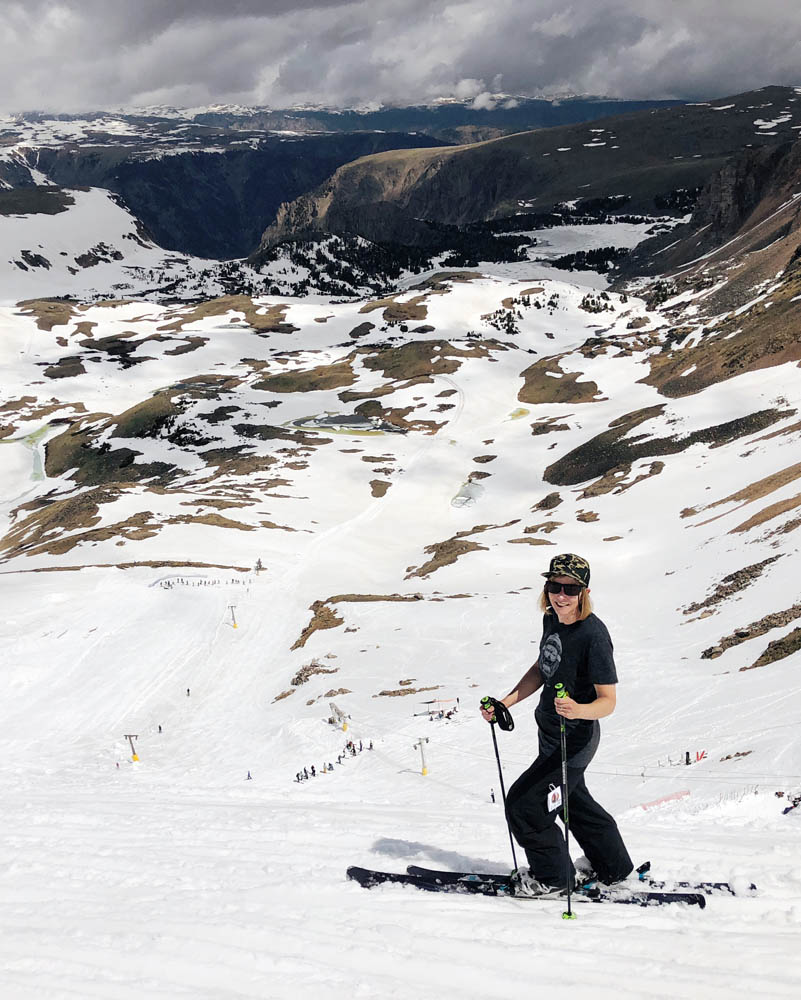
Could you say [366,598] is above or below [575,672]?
above

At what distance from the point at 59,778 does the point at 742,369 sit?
294ft

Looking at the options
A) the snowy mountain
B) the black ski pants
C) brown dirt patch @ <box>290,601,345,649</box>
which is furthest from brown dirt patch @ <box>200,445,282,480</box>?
the black ski pants

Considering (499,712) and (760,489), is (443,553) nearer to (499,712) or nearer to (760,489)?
(760,489)

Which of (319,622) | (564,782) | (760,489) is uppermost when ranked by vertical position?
(760,489)

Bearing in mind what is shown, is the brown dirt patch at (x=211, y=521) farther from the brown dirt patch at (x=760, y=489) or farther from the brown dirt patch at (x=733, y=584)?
the brown dirt patch at (x=733, y=584)

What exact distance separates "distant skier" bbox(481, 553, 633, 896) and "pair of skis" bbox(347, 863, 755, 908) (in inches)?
9.0

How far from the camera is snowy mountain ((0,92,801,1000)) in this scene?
26.1 feet

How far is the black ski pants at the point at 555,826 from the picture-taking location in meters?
8.73

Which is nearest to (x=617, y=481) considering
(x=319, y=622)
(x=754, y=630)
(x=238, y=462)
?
(x=319, y=622)

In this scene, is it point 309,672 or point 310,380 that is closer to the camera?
point 309,672

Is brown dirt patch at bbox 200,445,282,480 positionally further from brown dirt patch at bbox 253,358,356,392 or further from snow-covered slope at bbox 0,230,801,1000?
brown dirt patch at bbox 253,358,356,392

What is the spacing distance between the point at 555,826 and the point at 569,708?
1886mm

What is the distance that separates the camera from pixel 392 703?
29.0 metres

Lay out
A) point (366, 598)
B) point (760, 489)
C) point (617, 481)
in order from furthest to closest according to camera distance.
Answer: point (617, 481) < point (366, 598) < point (760, 489)
